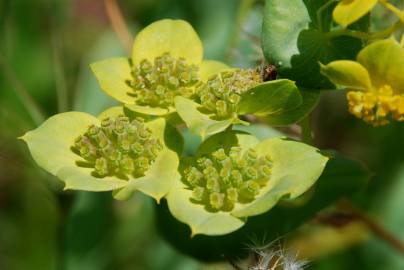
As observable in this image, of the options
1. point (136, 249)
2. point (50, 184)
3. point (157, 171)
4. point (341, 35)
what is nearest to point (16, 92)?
point (50, 184)

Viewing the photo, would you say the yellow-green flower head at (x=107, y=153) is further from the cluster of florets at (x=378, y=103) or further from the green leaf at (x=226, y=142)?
the cluster of florets at (x=378, y=103)

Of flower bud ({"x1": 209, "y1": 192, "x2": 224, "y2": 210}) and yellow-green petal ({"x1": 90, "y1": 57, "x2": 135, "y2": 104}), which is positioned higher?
yellow-green petal ({"x1": 90, "y1": 57, "x2": 135, "y2": 104})

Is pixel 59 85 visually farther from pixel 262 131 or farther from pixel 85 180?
pixel 85 180

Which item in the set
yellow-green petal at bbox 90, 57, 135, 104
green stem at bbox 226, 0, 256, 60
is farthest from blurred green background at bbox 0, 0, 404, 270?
yellow-green petal at bbox 90, 57, 135, 104

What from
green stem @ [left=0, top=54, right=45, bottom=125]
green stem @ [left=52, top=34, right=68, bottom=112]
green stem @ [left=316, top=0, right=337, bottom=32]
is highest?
green stem @ [left=316, top=0, right=337, bottom=32]

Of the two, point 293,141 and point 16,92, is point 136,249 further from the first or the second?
point 293,141

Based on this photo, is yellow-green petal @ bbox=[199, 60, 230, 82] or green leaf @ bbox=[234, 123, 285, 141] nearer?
yellow-green petal @ bbox=[199, 60, 230, 82]

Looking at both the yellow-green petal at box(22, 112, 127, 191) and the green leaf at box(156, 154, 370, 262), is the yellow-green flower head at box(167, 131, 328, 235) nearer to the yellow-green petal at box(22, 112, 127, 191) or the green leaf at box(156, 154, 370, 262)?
the yellow-green petal at box(22, 112, 127, 191)

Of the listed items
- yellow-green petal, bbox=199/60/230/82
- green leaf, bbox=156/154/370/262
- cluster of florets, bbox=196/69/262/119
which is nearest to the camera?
cluster of florets, bbox=196/69/262/119
